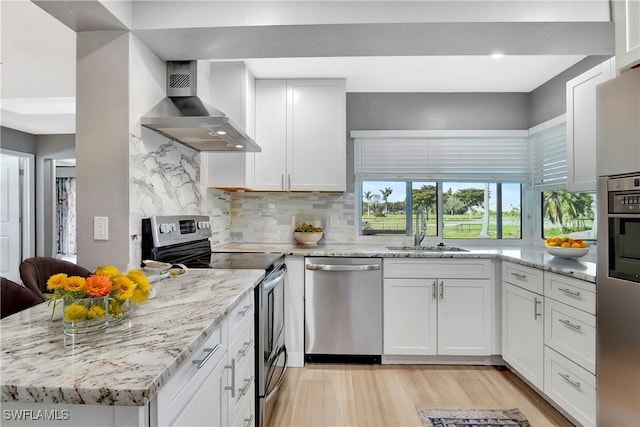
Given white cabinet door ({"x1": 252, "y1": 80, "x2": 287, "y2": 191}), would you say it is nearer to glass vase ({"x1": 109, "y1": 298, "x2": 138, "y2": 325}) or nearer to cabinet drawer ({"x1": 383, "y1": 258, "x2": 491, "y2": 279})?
cabinet drawer ({"x1": 383, "y1": 258, "x2": 491, "y2": 279})

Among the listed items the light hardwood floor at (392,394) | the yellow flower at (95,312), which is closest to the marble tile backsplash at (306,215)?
the light hardwood floor at (392,394)

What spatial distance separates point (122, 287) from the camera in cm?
102

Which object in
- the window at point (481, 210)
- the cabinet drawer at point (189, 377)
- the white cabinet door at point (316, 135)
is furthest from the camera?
the window at point (481, 210)

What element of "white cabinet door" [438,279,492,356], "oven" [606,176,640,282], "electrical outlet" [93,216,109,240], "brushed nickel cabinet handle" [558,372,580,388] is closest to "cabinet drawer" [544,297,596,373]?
"brushed nickel cabinet handle" [558,372,580,388]

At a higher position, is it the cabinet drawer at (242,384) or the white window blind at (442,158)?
the white window blind at (442,158)

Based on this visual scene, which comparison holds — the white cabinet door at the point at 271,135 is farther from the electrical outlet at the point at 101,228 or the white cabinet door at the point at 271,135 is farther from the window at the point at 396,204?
the electrical outlet at the point at 101,228

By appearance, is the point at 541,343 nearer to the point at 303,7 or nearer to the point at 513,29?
the point at 513,29

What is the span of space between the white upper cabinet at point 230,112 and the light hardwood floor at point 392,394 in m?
1.64

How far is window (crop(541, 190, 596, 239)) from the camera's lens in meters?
2.88

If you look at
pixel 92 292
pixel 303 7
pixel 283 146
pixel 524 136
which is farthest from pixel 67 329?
pixel 524 136

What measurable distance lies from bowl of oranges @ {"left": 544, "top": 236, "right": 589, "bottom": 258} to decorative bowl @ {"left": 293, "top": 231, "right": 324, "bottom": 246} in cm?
180

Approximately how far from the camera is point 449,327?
2779 millimetres

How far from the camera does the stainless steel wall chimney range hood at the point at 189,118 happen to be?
1.91 metres

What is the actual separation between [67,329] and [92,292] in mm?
114
